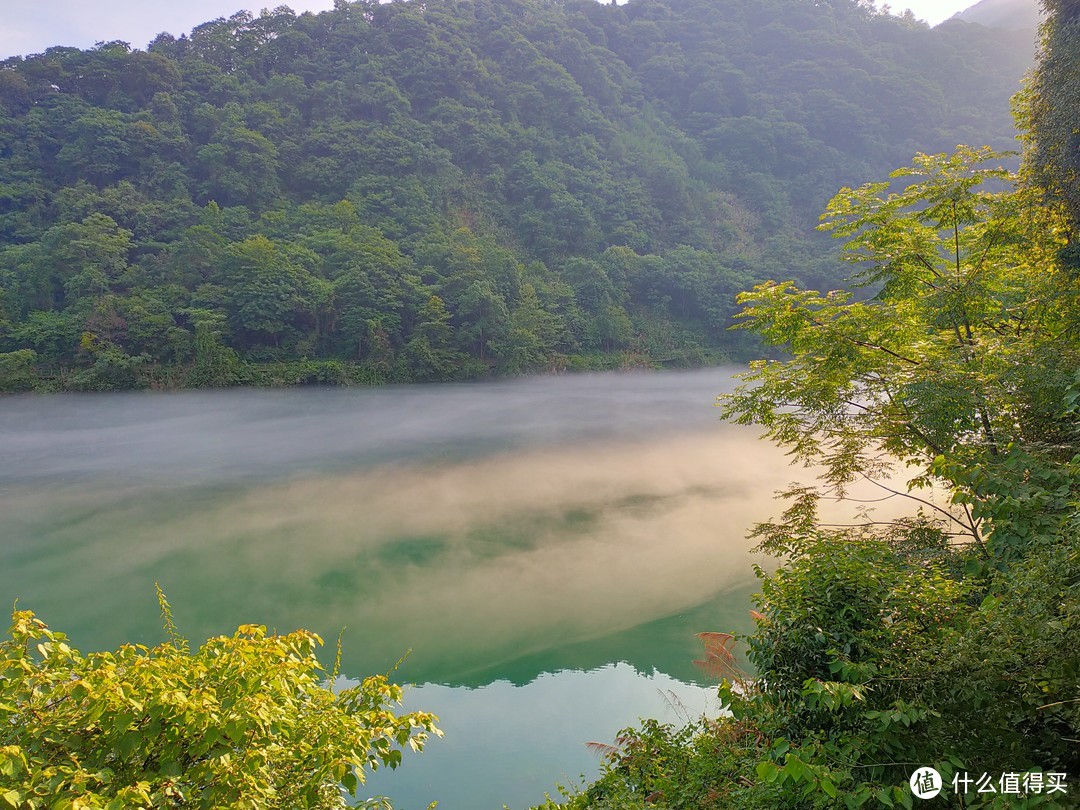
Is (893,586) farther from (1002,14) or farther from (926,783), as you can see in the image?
(1002,14)

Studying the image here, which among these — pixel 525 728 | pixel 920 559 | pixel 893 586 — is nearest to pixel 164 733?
pixel 893 586

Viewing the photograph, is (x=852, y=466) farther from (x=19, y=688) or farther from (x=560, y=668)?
A: (x=19, y=688)

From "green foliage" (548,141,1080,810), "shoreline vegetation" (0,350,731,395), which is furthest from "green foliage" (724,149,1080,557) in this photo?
"shoreline vegetation" (0,350,731,395)

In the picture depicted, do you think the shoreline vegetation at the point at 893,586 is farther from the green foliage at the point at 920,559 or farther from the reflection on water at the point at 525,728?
the reflection on water at the point at 525,728

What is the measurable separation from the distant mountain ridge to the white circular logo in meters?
95.0

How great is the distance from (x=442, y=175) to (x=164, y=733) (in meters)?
42.3

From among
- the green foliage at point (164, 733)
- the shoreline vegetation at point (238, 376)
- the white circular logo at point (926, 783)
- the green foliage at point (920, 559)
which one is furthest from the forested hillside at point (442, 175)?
the white circular logo at point (926, 783)

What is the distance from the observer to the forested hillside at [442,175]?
27.2 meters

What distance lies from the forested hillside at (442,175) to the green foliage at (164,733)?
2624 centimetres

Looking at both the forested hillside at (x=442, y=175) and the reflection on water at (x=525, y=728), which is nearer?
the reflection on water at (x=525, y=728)

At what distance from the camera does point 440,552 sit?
34.8ft

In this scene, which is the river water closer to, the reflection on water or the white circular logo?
the reflection on water

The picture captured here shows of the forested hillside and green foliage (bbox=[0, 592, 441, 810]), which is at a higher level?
the forested hillside

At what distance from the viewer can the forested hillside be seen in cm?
2723
